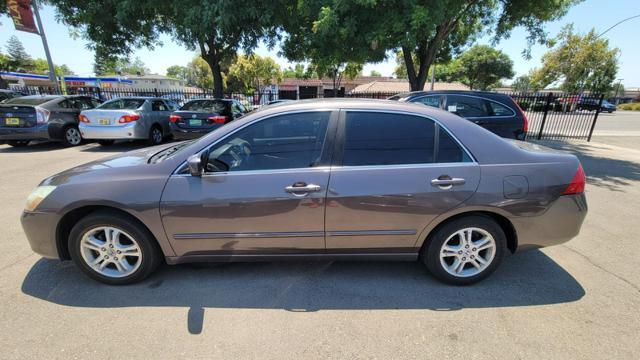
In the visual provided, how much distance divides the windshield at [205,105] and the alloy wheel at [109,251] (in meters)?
6.67

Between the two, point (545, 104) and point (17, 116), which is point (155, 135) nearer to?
point (17, 116)

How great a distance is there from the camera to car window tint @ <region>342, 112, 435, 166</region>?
2605 millimetres

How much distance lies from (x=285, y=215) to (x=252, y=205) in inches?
11.1

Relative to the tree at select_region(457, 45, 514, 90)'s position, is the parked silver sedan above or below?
below

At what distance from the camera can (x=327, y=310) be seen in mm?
2498

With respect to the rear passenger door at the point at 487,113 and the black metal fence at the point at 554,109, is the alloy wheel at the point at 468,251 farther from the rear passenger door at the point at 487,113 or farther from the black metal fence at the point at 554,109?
the black metal fence at the point at 554,109

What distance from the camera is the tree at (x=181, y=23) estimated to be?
8.56 metres

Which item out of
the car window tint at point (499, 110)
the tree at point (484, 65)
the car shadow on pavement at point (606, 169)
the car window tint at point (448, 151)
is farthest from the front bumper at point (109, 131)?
the tree at point (484, 65)

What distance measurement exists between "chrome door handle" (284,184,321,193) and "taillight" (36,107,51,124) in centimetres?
962

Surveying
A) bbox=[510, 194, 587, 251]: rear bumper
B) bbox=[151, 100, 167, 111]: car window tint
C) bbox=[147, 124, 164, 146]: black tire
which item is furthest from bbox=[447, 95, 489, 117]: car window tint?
bbox=[151, 100, 167, 111]: car window tint

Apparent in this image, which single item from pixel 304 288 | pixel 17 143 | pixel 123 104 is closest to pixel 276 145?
pixel 304 288

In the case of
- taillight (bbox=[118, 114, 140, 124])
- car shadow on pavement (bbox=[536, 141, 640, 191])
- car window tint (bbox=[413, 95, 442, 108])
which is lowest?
car shadow on pavement (bbox=[536, 141, 640, 191])

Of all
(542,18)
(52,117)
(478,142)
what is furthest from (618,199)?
(52,117)

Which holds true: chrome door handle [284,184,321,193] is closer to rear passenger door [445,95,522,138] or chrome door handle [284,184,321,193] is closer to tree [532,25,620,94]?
rear passenger door [445,95,522,138]
